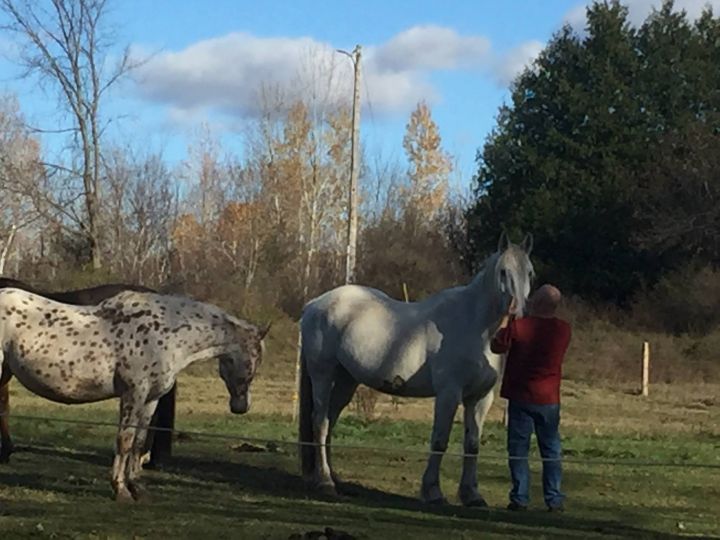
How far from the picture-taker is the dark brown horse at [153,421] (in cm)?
1185

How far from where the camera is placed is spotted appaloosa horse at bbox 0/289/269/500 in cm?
988

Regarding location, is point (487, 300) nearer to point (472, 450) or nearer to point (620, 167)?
point (472, 450)

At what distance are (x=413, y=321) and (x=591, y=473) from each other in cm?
351

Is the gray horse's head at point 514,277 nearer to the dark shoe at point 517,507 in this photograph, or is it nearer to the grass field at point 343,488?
the grass field at point 343,488

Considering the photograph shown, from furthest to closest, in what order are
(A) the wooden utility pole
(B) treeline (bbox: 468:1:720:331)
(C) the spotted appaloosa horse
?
(B) treeline (bbox: 468:1:720:331) → (A) the wooden utility pole → (C) the spotted appaloosa horse

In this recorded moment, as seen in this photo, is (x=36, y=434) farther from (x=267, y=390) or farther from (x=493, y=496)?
(x=267, y=390)

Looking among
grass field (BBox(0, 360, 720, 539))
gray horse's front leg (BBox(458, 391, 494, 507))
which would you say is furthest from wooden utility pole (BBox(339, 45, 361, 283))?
gray horse's front leg (BBox(458, 391, 494, 507))

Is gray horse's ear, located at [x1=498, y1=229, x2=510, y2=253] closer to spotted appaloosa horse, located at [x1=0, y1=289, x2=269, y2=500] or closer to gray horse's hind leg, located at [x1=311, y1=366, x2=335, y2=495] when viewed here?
gray horse's hind leg, located at [x1=311, y1=366, x2=335, y2=495]

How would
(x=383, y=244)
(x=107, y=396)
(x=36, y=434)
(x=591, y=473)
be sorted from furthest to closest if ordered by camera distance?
1. (x=383, y=244)
2. (x=36, y=434)
3. (x=591, y=473)
4. (x=107, y=396)

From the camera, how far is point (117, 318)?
33.2 feet

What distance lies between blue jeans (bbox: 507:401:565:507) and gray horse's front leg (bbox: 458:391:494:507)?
1.27ft

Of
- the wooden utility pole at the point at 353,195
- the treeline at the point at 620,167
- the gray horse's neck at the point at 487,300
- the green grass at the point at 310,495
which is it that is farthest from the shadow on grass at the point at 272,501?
the treeline at the point at 620,167

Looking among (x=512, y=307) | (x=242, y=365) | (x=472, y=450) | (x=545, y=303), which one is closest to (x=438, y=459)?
(x=472, y=450)

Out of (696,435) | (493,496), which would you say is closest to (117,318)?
(493,496)
